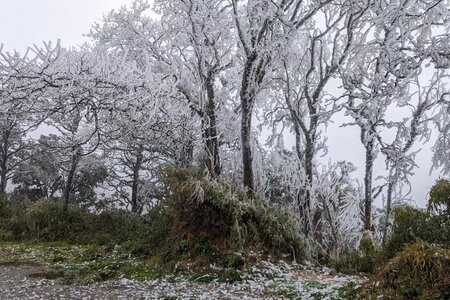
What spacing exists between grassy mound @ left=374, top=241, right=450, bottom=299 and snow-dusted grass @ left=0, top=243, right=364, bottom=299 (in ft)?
2.75

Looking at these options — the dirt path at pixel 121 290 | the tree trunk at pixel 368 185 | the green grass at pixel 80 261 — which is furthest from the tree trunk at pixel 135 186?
the dirt path at pixel 121 290

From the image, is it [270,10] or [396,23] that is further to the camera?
[270,10]

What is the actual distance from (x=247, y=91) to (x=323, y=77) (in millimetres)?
2703

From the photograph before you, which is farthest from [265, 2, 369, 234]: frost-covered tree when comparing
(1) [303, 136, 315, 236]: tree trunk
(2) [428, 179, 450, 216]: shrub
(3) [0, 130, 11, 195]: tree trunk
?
(3) [0, 130, 11, 195]: tree trunk

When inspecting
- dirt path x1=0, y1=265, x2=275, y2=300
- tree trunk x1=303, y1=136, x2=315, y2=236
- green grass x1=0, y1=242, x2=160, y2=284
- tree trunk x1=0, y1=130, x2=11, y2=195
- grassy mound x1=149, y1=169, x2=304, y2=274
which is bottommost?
dirt path x1=0, y1=265, x2=275, y2=300

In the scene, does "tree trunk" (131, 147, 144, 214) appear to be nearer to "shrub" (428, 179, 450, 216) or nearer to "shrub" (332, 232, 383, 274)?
"shrub" (332, 232, 383, 274)

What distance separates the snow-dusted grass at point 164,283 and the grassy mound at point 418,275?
84 centimetres

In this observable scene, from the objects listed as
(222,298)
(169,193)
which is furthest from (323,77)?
(222,298)

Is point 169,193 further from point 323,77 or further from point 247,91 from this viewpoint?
point 323,77

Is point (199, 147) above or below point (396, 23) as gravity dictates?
below

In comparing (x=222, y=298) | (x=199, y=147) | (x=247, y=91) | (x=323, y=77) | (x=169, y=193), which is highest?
(x=323, y=77)

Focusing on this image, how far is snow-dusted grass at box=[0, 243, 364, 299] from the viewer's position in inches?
217

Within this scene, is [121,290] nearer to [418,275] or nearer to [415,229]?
[418,275]

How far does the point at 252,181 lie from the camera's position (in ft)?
31.0
